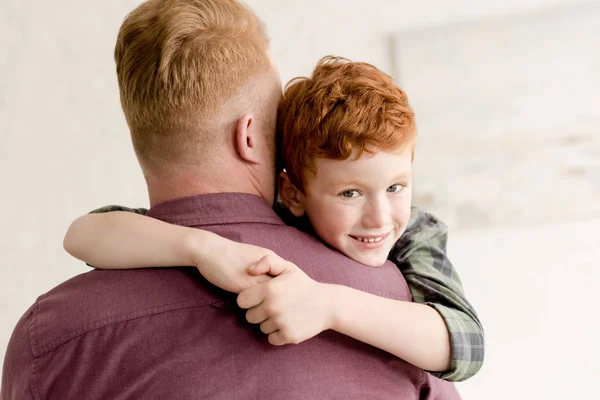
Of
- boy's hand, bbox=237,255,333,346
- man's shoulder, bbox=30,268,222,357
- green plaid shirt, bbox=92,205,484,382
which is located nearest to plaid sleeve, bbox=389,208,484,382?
green plaid shirt, bbox=92,205,484,382

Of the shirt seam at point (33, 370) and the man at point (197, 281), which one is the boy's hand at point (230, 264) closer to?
the man at point (197, 281)

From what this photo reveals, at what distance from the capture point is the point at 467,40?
263 cm

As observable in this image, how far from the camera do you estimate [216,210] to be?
3.46 feet

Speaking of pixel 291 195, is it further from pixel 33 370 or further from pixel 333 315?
pixel 33 370

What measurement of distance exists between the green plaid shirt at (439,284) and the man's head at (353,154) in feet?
0.23

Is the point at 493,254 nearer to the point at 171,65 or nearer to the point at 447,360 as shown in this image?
the point at 447,360

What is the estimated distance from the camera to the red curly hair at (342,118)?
42.9 inches

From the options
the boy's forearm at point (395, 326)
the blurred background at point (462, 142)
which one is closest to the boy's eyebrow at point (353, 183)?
the boy's forearm at point (395, 326)

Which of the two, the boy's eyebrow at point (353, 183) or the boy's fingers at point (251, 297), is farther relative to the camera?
the boy's eyebrow at point (353, 183)

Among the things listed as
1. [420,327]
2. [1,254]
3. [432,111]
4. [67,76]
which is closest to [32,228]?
[1,254]

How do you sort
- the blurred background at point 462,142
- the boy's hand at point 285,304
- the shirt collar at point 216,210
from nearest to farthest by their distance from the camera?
the boy's hand at point 285,304, the shirt collar at point 216,210, the blurred background at point 462,142

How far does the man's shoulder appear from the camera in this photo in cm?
97

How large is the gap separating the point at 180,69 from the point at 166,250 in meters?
0.29

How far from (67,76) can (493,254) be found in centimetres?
180
